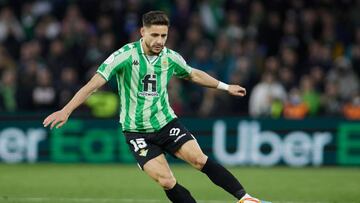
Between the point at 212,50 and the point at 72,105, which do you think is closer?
the point at 72,105

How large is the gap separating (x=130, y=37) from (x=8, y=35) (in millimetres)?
2601

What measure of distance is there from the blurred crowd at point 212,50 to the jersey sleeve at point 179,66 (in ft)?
24.4

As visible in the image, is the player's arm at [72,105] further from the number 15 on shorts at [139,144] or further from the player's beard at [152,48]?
the number 15 on shorts at [139,144]

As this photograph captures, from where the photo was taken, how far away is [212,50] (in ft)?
59.7

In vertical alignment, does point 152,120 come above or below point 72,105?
below

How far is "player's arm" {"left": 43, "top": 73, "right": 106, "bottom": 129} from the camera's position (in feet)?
25.5

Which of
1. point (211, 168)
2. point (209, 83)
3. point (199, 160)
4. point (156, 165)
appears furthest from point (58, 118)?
point (209, 83)

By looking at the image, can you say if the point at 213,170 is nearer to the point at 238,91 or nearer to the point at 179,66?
the point at 238,91

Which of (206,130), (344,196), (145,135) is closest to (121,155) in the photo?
(206,130)

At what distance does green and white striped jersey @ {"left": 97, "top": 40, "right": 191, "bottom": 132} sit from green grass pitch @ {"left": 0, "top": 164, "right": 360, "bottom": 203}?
7.11 ft

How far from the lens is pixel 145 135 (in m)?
8.55

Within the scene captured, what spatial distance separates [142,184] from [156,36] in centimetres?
486

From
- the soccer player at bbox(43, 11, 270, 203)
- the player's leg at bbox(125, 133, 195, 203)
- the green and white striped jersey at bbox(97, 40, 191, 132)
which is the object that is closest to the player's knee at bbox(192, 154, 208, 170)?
the soccer player at bbox(43, 11, 270, 203)

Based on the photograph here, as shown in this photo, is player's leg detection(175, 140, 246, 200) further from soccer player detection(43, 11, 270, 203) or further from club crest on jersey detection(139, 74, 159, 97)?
club crest on jersey detection(139, 74, 159, 97)
